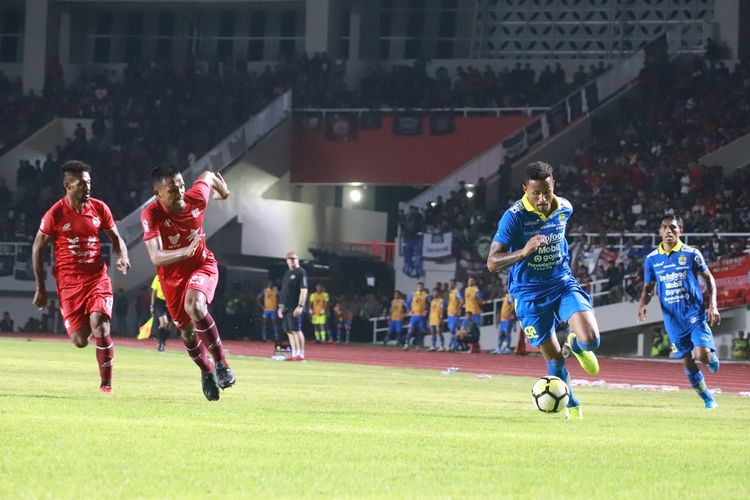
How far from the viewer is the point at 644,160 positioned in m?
42.6

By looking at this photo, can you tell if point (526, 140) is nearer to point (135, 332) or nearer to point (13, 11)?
point (135, 332)

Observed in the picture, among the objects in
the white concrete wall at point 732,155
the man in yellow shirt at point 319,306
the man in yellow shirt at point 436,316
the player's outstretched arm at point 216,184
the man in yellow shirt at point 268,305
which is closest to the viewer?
the player's outstretched arm at point 216,184

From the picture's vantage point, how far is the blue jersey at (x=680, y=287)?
55.9ft

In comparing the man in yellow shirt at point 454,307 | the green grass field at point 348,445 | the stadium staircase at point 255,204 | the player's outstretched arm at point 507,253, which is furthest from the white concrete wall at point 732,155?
the player's outstretched arm at point 507,253

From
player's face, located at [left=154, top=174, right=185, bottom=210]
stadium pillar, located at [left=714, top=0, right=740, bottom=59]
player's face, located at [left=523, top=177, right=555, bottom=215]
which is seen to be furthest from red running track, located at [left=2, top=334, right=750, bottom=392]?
stadium pillar, located at [left=714, top=0, right=740, bottom=59]

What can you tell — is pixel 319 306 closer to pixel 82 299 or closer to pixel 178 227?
pixel 82 299

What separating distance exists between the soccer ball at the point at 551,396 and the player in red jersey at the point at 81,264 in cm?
491

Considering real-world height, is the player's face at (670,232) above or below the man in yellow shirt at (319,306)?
above

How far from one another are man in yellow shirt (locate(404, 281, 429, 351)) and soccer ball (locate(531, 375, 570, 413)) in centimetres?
2787

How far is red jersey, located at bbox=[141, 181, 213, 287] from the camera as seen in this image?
13820 mm

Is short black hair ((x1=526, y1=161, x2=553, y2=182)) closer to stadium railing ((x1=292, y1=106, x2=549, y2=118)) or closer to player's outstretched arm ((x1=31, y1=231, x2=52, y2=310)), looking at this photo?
player's outstretched arm ((x1=31, y1=231, x2=52, y2=310))

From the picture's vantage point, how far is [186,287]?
46.2 feet

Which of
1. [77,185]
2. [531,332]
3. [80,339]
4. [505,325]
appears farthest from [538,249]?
[505,325]

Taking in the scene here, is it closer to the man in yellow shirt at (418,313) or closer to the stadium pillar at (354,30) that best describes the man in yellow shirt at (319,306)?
the man in yellow shirt at (418,313)
